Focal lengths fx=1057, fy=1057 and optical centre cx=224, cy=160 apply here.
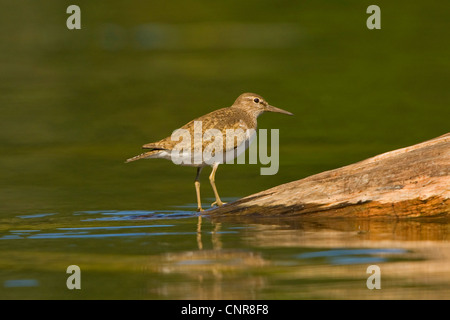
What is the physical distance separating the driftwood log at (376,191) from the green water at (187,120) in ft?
0.86

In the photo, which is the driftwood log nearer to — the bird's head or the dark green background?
the dark green background

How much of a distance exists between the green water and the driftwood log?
26 centimetres

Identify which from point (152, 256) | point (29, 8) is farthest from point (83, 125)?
point (29, 8)

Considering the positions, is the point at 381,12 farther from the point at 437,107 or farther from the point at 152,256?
the point at 152,256

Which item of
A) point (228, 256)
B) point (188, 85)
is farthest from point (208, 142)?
point (188, 85)

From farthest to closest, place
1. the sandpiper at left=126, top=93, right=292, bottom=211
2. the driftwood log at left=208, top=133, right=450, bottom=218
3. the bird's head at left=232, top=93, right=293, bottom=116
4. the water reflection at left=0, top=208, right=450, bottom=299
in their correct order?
the bird's head at left=232, top=93, right=293, bottom=116 < the sandpiper at left=126, top=93, right=292, bottom=211 < the driftwood log at left=208, top=133, right=450, bottom=218 < the water reflection at left=0, top=208, right=450, bottom=299

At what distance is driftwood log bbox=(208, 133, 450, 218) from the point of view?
12.1 m

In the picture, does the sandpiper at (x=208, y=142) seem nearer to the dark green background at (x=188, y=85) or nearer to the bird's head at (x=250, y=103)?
the bird's head at (x=250, y=103)

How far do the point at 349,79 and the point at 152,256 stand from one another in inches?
722

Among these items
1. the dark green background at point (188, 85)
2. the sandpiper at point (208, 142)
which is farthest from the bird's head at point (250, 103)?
the dark green background at point (188, 85)

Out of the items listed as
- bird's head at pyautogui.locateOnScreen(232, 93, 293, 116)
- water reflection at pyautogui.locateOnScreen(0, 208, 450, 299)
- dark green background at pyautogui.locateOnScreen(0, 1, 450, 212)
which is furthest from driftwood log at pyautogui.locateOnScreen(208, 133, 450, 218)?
bird's head at pyautogui.locateOnScreen(232, 93, 293, 116)

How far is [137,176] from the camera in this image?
17531 mm

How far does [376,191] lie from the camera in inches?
486

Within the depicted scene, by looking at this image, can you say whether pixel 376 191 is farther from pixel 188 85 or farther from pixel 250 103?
pixel 188 85
